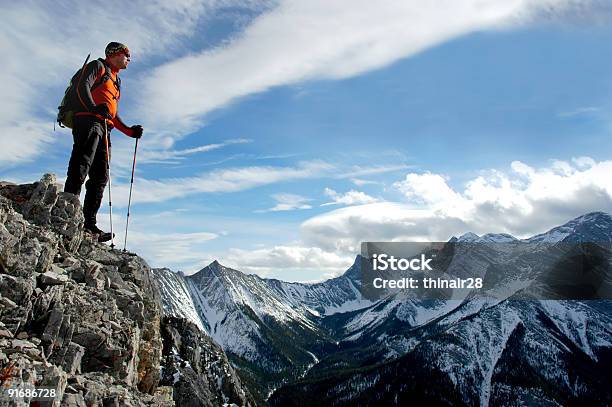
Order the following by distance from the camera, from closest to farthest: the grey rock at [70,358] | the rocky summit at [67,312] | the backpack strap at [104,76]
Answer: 1. the rocky summit at [67,312]
2. the grey rock at [70,358]
3. the backpack strap at [104,76]

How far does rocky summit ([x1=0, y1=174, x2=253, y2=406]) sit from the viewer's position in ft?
38.8

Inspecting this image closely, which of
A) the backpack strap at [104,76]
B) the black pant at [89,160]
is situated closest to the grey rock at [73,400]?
the black pant at [89,160]

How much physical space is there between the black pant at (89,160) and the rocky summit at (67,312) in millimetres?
807

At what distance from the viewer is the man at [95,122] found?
17625 millimetres

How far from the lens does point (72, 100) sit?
58.4 ft

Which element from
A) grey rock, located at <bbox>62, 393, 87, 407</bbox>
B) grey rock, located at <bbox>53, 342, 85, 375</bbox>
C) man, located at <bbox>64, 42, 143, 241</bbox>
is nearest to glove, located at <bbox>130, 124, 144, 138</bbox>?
man, located at <bbox>64, 42, 143, 241</bbox>

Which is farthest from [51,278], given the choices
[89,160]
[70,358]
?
[89,160]

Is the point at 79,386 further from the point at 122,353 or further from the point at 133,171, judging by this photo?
the point at 133,171

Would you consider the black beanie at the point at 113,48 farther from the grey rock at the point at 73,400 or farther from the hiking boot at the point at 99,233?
the grey rock at the point at 73,400

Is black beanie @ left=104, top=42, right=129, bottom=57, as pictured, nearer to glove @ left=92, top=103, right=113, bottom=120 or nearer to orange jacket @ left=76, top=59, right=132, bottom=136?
orange jacket @ left=76, top=59, right=132, bottom=136

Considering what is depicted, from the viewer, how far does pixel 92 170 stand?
62.5ft

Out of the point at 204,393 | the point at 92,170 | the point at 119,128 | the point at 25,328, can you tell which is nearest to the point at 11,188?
the point at 92,170

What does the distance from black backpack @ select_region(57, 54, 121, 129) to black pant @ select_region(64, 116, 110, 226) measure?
46cm

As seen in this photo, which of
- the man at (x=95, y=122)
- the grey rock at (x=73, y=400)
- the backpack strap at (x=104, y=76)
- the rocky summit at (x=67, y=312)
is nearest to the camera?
the grey rock at (x=73, y=400)
